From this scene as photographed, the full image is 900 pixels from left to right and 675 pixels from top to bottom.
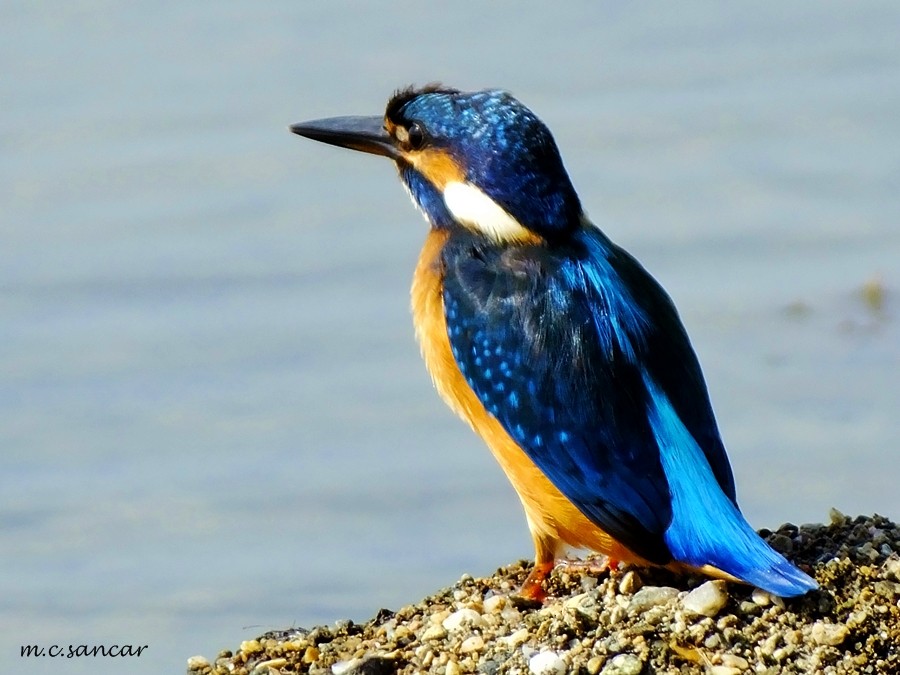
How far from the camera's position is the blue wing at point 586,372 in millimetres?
5715

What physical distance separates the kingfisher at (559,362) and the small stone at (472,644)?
402 mm

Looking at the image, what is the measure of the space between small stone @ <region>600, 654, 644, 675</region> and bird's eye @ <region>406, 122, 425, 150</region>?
206cm

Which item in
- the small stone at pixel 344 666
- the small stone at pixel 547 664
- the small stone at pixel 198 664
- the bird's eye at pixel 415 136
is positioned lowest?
the small stone at pixel 547 664

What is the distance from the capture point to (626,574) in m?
5.80

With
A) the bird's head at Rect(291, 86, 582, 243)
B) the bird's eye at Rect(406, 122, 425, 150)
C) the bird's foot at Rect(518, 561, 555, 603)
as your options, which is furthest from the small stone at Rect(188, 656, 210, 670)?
the bird's eye at Rect(406, 122, 425, 150)

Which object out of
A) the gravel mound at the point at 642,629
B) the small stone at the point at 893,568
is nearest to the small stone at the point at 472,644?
the gravel mound at the point at 642,629

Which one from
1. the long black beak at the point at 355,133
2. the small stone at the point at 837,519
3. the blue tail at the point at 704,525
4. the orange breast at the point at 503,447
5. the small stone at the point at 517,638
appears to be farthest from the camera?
the long black beak at the point at 355,133

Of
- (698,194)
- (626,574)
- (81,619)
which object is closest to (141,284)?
(81,619)

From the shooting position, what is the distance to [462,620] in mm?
5680

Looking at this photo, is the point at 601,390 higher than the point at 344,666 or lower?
higher

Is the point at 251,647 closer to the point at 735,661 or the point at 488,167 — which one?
the point at 735,661

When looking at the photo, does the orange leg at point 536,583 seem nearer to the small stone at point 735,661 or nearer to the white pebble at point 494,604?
the white pebble at point 494,604

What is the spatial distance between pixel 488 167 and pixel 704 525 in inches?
55.3

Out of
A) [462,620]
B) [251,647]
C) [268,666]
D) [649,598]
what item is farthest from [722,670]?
[251,647]
